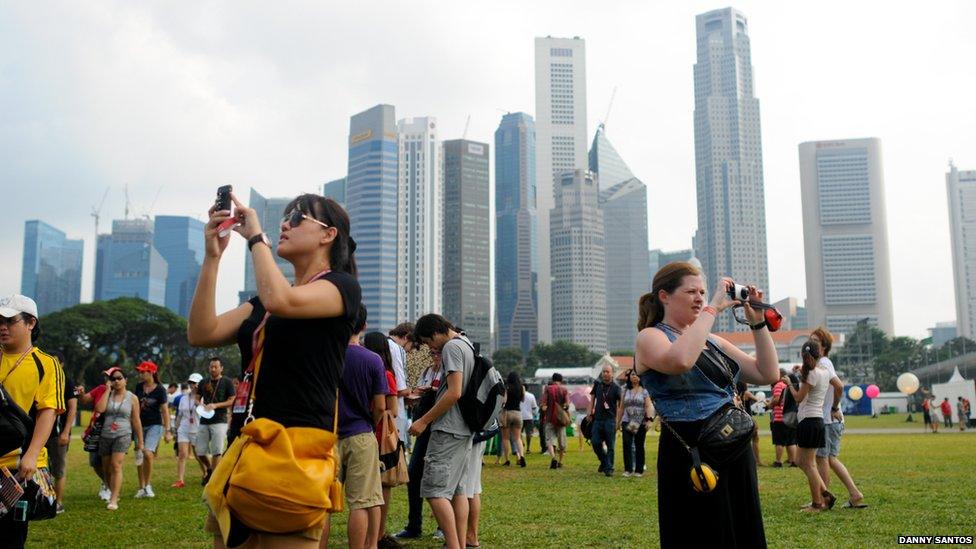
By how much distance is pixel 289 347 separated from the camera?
118 inches

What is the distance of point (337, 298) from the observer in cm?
307

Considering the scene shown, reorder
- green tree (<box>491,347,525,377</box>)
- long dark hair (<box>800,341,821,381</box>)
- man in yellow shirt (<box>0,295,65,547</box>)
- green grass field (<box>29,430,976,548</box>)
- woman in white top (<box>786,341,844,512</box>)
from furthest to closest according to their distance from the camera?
green tree (<box>491,347,525,377</box>)
woman in white top (<box>786,341,844,512</box>)
long dark hair (<box>800,341,821,381</box>)
green grass field (<box>29,430,976,548</box>)
man in yellow shirt (<box>0,295,65,547</box>)

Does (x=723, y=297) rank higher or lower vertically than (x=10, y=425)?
higher

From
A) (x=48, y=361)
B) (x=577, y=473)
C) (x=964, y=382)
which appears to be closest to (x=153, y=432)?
(x=577, y=473)

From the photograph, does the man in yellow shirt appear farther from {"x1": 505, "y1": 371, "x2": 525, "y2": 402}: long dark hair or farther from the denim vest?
{"x1": 505, "y1": 371, "x2": 525, "y2": 402}: long dark hair

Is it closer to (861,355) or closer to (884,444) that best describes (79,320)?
(884,444)

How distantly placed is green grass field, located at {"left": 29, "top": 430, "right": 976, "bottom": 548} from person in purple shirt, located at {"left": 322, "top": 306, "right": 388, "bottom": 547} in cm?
225

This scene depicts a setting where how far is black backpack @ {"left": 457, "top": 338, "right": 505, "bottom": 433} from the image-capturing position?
22.0 ft

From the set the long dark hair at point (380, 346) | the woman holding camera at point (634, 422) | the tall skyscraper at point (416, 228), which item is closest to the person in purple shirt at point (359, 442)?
the long dark hair at point (380, 346)

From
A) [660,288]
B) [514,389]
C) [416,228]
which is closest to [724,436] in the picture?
[660,288]

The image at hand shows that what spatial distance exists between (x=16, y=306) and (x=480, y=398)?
11.4ft

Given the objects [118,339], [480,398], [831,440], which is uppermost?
[118,339]

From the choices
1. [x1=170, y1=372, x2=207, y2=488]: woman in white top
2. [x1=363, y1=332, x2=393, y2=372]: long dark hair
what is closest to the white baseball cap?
[x1=363, y1=332, x2=393, y2=372]: long dark hair

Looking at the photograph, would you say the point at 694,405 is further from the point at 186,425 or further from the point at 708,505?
the point at 186,425
